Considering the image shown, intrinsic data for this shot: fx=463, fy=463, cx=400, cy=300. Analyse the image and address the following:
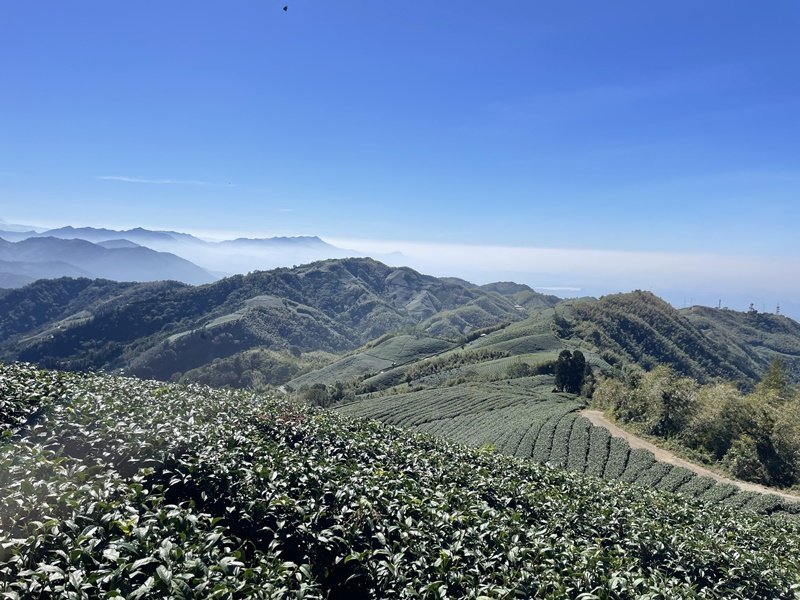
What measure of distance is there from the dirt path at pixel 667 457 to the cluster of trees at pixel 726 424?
144cm

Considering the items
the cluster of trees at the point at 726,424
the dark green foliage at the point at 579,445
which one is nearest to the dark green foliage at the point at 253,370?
the dark green foliage at the point at 579,445

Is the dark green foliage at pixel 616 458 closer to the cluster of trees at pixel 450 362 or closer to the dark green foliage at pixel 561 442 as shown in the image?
the dark green foliage at pixel 561 442

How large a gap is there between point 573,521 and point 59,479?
33.1 feet

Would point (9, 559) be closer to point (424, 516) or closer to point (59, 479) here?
point (59, 479)

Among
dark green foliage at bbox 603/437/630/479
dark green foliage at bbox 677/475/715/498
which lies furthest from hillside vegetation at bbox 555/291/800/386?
dark green foliage at bbox 677/475/715/498

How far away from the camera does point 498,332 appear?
145000 mm

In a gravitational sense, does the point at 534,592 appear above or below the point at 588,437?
above

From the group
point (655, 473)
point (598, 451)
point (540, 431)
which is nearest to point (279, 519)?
point (655, 473)

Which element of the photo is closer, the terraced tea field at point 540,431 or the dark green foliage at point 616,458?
the terraced tea field at point 540,431

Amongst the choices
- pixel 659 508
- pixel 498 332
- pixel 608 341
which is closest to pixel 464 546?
pixel 659 508

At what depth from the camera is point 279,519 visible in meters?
7.05

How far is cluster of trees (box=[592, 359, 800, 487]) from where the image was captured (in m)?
32.8

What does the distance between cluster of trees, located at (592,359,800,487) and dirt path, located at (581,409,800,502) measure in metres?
1.44

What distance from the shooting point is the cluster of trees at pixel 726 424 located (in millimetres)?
32844
